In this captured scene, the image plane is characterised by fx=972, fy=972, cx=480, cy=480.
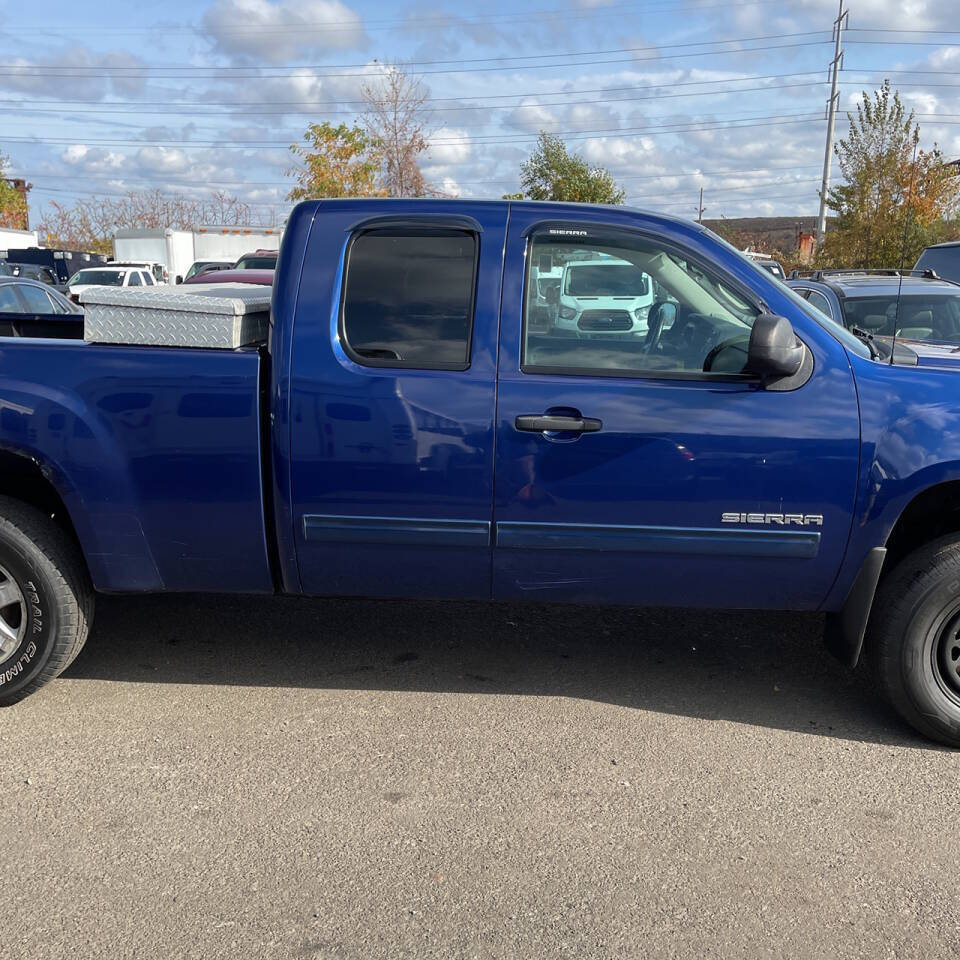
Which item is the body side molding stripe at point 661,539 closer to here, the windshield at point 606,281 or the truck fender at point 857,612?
the truck fender at point 857,612

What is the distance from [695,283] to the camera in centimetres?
364

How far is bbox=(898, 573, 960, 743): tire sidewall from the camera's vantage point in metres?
3.59

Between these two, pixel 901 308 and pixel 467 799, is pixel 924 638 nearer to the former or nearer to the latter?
pixel 467 799

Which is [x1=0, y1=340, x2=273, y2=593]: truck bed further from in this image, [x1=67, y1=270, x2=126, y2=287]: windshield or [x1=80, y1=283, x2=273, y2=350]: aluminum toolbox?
[x1=67, y1=270, x2=126, y2=287]: windshield

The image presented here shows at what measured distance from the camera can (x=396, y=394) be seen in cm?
354

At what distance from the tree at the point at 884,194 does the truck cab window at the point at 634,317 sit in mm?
16264

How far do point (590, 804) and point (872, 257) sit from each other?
20517mm

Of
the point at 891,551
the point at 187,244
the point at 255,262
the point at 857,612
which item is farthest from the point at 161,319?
the point at 187,244

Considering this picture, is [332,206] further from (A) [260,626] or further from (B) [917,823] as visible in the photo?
(B) [917,823]

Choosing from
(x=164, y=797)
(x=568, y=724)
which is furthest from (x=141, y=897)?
(x=568, y=724)

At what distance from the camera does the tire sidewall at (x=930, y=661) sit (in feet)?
11.8

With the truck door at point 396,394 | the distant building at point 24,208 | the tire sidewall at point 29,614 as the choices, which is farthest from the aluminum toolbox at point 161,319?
the distant building at point 24,208

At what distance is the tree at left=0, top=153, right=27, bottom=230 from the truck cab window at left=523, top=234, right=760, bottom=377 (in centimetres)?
5396

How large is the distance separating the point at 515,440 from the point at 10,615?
84.1 inches
